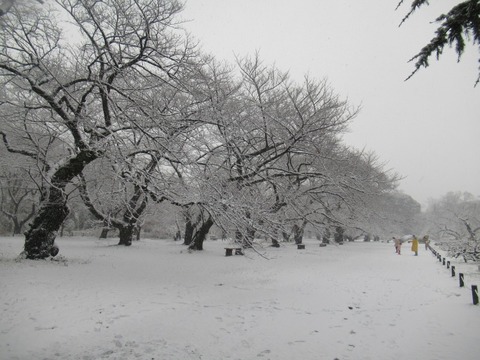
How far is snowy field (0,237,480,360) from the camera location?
484cm

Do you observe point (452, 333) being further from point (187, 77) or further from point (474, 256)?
point (474, 256)

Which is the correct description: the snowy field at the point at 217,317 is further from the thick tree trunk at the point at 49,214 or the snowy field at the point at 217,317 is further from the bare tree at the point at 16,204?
the bare tree at the point at 16,204

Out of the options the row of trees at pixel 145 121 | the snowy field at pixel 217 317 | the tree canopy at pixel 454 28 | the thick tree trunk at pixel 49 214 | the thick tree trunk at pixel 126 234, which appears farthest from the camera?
the thick tree trunk at pixel 126 234

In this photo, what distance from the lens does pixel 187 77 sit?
807 cm

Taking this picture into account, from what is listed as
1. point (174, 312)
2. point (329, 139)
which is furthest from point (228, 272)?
point (329, 139)

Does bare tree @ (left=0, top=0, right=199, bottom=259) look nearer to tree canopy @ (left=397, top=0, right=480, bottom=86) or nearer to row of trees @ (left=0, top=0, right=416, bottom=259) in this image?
row of trees @ (left=0, top=0, right=416, bottom=259)

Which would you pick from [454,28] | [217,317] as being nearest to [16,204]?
[217,317]

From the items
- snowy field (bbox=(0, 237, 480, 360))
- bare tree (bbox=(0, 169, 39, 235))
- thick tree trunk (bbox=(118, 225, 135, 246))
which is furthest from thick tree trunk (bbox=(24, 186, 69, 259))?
bare tree (bbox=(0, 169, 39, 235))

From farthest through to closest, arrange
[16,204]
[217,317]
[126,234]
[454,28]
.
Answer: [16,204] → [126,234] → [217,317] → [454,28]

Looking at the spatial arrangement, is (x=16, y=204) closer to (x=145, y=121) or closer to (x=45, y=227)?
(x=45, y=227)

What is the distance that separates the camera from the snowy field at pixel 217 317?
4.84 m

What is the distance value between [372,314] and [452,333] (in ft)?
5.20

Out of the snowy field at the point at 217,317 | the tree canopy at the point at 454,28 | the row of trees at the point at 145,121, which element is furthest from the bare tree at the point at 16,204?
the tree canopy at the point at 454,28

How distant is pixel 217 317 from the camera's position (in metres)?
6.44
